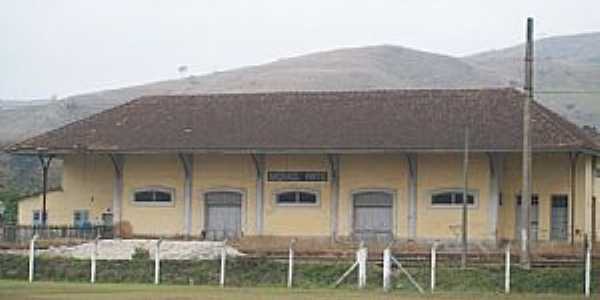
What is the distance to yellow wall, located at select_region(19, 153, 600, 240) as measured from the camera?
47219 mm

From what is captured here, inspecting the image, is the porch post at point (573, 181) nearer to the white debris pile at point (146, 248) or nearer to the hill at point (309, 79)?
the white debris pile at point (146, 248)

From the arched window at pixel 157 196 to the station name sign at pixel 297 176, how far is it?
13.5ft

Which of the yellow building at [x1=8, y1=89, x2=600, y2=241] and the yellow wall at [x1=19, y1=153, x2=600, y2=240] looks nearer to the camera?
the yellow building at [x1=8, y1=89, x2=600, y2=241]

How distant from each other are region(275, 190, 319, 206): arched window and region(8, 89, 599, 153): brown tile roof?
2160 mm

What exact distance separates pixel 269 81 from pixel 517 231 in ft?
264

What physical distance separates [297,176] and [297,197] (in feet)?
2.56

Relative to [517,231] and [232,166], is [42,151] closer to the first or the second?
[232,166]

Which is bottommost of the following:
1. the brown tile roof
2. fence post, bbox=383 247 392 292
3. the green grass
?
the green grass

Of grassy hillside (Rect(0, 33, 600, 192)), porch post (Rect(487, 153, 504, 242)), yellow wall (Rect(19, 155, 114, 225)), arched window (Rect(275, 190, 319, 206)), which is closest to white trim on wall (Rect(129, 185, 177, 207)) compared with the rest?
yellow wall (Rect(19, 155, 114, 225))

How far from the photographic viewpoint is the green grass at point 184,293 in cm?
2958

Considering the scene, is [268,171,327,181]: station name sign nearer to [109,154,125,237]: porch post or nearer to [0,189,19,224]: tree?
[109,154,125,237]: porch post

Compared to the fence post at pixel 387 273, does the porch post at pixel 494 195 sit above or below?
above

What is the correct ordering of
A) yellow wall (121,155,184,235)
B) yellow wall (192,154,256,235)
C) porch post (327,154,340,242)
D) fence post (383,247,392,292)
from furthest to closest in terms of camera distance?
1. yellow wall (121,155,184,235)
2. yellow wall (192,154,256,235)
3. porch post (327,154,340,242)
4. fence post (383,247,392,292)

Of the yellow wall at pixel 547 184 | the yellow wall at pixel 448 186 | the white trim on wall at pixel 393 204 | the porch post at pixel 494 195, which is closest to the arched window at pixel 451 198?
the yellow wall at pixel 448 186
